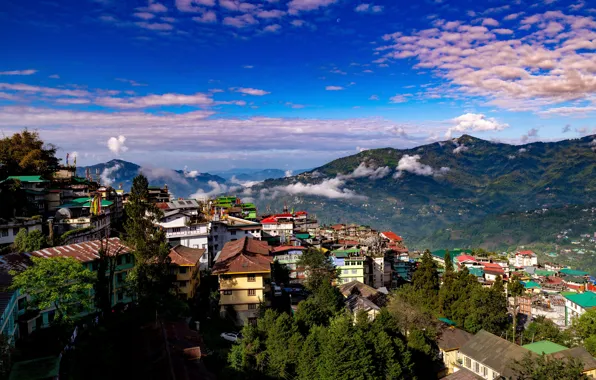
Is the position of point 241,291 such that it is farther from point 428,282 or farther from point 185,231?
point 428,282

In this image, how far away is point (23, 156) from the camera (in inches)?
2092

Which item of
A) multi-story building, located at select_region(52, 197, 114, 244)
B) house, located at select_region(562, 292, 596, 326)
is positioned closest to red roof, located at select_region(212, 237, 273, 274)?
multi-story building, located at select_region(52, 197, 114, 244)

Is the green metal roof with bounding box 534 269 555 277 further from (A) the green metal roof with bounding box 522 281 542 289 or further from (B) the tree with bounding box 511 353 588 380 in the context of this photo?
(B) the tree with bounding box 511 353 588 380

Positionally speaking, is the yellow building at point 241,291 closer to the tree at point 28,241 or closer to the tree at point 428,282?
the tree at point 28,241

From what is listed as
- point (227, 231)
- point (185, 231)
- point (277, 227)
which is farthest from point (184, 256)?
point (277, 227)

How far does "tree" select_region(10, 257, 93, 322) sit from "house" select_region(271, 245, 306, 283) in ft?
103

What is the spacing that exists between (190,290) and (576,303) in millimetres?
58145

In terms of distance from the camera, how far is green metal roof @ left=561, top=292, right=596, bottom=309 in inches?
2442

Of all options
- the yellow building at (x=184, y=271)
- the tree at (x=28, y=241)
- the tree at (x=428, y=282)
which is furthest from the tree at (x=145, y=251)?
the tree at (x=428, y=282)

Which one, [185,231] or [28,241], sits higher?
[28,241]

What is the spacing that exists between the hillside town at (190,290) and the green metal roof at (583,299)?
13cm

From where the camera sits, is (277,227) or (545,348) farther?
(277,227)

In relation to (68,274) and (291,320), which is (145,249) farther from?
(291,320)

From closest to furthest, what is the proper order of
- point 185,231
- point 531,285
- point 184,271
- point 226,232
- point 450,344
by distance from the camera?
→ point 184,271
point 450,344
point 185,231
point 226,232
point 531,285
